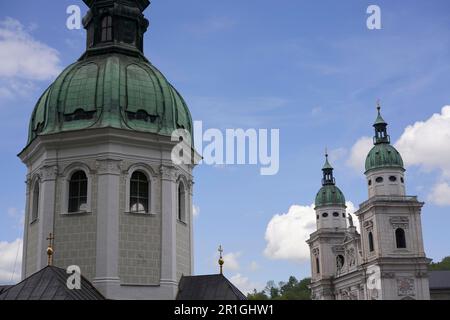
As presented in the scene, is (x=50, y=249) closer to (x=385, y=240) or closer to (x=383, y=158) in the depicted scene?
(x=385, y=240)

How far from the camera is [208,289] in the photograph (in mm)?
27812

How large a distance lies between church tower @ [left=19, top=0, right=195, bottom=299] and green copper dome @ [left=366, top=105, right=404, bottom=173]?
5188 centimetres

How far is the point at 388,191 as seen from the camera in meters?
78.2

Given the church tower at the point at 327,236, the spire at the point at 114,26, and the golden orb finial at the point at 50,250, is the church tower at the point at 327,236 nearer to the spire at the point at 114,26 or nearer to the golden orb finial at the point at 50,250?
the spire at the point at 114,26

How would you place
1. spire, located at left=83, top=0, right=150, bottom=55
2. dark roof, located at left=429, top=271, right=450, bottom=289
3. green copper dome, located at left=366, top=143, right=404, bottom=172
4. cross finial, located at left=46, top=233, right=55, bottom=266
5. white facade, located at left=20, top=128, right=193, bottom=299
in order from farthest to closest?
Answer: dark roof, located at left=429, top=271, right=450, bottom=289
green copper dome, located at left=366, top=143, right=404, bottom=172
spire, located at left=83, top=0, right=150, bottom=55
white facade, located at left=20, top=128, right=193, bottom=299
cross finial, located at left=46, top=233, right=55, bottom=266

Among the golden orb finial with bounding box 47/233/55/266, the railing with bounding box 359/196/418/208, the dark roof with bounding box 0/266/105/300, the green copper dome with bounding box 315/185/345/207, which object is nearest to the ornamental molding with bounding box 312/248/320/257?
the green copper dome with bounding box 315/185/345/207

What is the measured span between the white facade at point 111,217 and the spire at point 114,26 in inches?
231

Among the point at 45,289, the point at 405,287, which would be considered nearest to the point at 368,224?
the point at 405,287

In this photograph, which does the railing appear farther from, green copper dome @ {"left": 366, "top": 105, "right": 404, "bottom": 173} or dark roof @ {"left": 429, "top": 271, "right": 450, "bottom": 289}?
dark roof @ {"left": 429, "top": 271, "right": 450, "bottom": 289}

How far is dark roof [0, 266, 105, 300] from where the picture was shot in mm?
23797

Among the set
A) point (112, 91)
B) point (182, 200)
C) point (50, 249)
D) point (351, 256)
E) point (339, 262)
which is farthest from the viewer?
point (339, 262)

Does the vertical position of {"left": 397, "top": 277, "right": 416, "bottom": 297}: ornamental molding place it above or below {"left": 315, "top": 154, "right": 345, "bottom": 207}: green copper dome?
below

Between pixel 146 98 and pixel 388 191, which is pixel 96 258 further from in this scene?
pixel 388 191

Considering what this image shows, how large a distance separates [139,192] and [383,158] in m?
55.6
